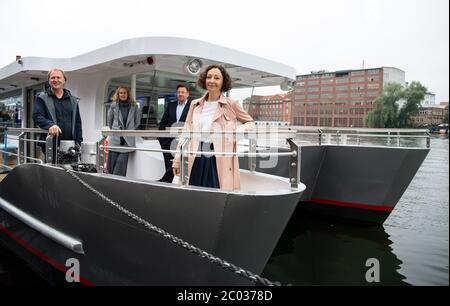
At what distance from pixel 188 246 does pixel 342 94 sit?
18.0m

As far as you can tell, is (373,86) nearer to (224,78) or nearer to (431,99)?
(431,99)

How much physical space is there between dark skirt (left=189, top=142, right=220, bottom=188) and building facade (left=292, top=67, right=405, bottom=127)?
10981 millimetres

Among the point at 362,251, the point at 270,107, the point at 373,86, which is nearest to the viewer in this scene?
the point at 362,251

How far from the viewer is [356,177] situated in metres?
8.08

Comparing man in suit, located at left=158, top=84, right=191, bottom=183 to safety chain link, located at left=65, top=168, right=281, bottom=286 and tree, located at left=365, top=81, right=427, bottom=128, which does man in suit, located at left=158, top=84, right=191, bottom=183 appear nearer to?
safety chain link, located at left=65, top=168, right=281, bottom=286

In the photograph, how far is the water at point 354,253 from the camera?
5.41 metres

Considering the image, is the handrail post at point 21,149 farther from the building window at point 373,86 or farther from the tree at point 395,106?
the building window at point 373,86

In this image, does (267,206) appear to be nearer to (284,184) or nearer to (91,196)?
(284,184)

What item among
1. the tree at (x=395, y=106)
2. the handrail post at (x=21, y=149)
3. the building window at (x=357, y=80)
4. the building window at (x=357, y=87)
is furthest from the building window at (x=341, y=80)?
the handrail post at (x=21, y=149)

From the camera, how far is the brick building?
707 cm

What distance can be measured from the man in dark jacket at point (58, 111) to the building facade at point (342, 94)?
10.4 m
